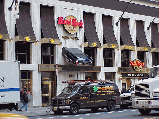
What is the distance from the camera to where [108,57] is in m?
42.5

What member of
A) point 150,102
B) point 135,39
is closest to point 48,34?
point 135,39

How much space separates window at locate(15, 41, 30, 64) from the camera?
34.8 meters

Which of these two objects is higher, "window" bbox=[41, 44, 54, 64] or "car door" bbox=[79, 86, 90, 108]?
"window" bbox=[41, 44, 54, 64]

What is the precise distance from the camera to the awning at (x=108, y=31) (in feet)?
137

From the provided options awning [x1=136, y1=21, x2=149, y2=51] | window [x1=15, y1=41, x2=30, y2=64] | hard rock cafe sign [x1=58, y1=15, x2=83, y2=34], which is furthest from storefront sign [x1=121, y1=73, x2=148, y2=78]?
window [x1=15, y1=41, x2=30, y2=64]

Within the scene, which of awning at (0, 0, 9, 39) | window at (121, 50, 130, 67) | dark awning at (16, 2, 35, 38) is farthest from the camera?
window at (121, 50, 130, 67)

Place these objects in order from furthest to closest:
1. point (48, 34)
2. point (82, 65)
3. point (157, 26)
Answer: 1. point (157, 26)
2. point (82, 65)
3. point (48, 34)

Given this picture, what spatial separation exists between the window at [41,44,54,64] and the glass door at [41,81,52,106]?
2.08m

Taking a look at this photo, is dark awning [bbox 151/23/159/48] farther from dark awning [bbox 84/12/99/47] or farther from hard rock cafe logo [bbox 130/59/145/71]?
dark awning [bbox 84/12/99/47]

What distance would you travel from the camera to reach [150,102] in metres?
22.8

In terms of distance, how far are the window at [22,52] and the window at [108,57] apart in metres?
10.1

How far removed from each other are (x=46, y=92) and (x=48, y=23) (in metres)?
6.73

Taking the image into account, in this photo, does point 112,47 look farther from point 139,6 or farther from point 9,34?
point 9,34

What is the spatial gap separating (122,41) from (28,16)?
12784 millimetres
